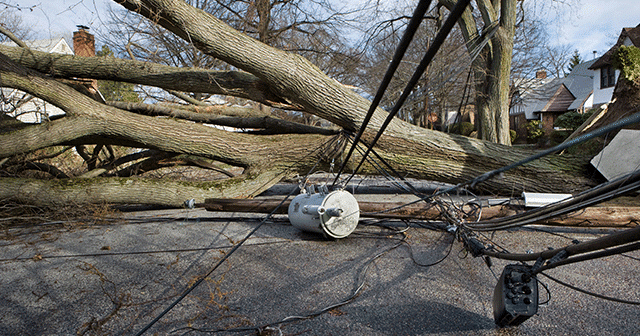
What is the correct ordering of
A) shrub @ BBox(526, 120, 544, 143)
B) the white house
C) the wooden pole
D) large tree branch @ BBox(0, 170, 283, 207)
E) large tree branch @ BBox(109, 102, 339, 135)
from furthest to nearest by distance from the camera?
shrub @ BBox(526, 120, 544, 143), large tree branch @ BBox(109, 102, 339, 135), the white house, large tree branch @ BBox(0, 170, 283, 207), the wooden pole

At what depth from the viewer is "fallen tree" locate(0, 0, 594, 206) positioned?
6328 millimetres

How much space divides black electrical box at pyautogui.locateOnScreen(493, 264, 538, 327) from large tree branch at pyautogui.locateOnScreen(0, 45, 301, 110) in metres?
5.63

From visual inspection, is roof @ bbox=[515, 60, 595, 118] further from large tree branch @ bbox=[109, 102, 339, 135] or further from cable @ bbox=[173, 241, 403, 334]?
cable @ bbox=[173, 241, 403, 334]

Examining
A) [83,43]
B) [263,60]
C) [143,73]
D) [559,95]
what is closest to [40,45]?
[83,43]

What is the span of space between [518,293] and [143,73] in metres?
7.11

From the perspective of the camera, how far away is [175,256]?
14.1ft

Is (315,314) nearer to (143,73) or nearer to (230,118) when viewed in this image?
(143,73)

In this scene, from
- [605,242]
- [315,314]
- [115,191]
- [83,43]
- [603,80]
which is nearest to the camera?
[605,242]

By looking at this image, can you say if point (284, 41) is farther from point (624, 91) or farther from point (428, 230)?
point (428, 230)

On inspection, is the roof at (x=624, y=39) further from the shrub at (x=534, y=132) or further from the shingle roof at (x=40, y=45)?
the shingle roof at (x=40, y=45)

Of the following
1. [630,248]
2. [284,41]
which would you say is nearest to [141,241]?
[630,248]

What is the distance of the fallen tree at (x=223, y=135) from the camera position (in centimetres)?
633

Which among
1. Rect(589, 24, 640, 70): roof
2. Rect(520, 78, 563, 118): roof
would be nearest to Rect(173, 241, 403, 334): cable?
Rect(589, 24, 640, 70): roof

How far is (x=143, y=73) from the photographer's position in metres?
7.35
